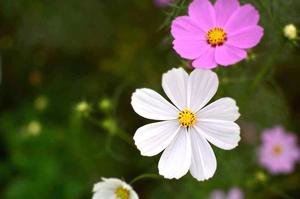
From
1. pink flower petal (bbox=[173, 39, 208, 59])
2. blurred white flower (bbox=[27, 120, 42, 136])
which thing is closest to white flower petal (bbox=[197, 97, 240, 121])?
pink flower petal (bbox=[173, 39, 208, 59])

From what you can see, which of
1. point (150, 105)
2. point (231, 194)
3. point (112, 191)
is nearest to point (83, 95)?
point (231, 194)

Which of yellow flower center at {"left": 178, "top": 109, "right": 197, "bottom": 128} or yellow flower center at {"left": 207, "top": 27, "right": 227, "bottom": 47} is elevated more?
yellow flower center at {"left": 207, "top": 27, "right": 227, "bottom": 47}

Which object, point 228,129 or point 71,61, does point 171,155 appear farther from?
point 71,61

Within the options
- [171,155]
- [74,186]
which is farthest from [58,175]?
[171,155]

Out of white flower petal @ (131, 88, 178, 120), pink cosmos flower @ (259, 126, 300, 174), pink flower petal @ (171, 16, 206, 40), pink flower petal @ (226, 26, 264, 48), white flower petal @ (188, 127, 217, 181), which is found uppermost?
pink cosmos flower @ (259, 126, 300, 174)

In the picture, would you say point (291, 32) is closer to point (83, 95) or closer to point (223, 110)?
point (223, 110)

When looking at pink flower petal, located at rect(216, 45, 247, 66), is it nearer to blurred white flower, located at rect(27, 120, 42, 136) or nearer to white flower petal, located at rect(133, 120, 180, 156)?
white flower petal, located at rect(133, 120, 180, 156)
